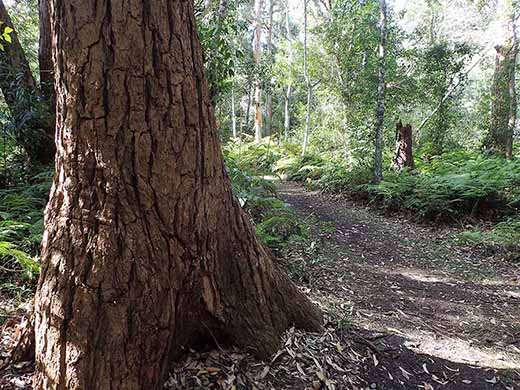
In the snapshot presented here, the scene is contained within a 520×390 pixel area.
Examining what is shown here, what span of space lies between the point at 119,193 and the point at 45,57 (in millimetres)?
4641

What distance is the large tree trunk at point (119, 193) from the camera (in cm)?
149

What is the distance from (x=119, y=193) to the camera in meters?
1.55

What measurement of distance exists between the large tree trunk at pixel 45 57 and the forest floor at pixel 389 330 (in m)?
4.22

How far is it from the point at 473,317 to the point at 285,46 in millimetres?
16243

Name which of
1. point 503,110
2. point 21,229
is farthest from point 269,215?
point 503,110

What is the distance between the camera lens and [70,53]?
1492mm

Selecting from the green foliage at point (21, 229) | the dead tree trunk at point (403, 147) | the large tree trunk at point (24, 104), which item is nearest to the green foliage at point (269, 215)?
the green foliage at point (21, 229)

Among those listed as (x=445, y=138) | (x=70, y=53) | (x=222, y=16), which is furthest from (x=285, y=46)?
(x=70, y=53)

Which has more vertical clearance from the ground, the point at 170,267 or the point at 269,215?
the point at 170,267

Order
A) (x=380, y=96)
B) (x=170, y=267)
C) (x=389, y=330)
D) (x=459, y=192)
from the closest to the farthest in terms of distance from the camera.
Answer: (x=170, y=267)
(x=389, y=330)
(x=459, y=192)
(x=380, y=96)

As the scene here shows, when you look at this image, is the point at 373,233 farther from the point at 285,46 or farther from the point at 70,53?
the point at 285,46

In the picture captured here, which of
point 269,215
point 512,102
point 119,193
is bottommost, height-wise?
point 269,215

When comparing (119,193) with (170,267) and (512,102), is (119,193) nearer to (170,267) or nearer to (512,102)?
(170,267)

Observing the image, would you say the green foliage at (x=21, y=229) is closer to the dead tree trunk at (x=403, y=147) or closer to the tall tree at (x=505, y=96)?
the dead tree trunk at (x=403, y=147)
